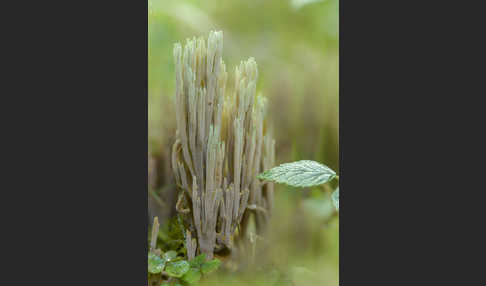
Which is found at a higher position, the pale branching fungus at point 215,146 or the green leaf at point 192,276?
the pale branching fungus at point 215,146

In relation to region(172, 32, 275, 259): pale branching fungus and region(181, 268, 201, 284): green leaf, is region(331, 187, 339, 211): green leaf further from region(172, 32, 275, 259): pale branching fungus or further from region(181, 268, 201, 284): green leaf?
region(181, 268, 201, 284): green leaf

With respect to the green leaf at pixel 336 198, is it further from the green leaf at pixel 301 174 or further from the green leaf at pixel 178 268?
the green leaf at pixel 178 268

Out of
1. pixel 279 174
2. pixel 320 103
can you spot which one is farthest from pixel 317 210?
pixel 320 103

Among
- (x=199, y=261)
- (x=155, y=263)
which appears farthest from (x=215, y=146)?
(x=155, y=263)

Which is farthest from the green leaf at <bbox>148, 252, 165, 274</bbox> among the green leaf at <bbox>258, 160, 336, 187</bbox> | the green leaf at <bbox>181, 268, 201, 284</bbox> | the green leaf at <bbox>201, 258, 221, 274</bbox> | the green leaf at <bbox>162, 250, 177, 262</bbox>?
the green leaf at <bbox>258, 160, 336, 187</bbox>

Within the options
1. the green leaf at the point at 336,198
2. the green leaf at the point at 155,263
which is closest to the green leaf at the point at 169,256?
the green leaf at the point at 155,263

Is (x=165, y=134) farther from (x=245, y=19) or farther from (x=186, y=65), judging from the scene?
(x=245, y=19)

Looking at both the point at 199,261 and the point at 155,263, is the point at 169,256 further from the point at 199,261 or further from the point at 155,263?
the point at 199,261
